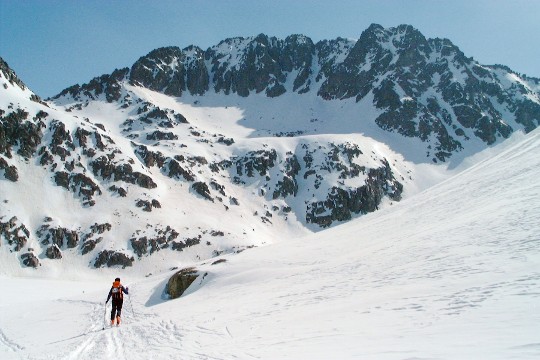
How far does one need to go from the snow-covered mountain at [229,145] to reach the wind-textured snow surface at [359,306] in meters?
47.5

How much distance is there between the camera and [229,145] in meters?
120

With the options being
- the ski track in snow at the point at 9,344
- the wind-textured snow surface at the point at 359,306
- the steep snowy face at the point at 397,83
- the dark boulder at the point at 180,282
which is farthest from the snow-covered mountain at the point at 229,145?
the ski track in snow at the point at 9,344

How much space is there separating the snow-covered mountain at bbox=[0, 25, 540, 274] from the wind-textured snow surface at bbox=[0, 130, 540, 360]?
47.5 meters

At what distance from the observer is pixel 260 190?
103375mm

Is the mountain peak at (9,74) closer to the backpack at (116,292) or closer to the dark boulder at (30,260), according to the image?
the dark boulder at (30,260)

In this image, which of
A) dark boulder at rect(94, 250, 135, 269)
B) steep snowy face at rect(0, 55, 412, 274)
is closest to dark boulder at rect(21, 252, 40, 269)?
steep snowy face at rect(0, 55, 412, 274)

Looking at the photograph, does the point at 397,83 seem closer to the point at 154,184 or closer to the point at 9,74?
the point at 154,184

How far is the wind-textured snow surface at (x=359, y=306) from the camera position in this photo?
9.20m

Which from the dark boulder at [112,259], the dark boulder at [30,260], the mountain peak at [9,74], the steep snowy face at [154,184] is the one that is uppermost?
the mountain peak at [9,74]

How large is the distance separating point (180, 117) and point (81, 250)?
239ft

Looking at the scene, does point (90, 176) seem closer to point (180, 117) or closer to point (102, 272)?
point (102, 272)

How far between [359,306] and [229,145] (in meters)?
108

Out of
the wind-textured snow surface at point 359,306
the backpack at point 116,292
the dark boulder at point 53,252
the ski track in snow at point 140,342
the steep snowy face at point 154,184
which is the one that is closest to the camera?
the wind-textured snow surface at point 359,306

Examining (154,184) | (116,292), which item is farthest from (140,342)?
(154,184)
